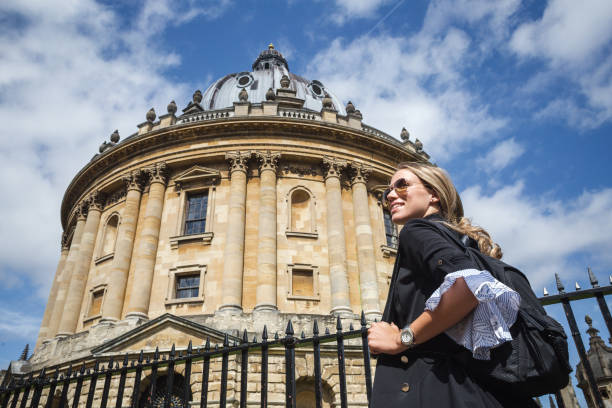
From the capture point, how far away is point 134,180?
2231 centimetres

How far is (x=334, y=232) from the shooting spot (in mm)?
19828

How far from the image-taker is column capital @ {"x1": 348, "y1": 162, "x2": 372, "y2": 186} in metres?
22.2

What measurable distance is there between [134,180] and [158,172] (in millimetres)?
1477

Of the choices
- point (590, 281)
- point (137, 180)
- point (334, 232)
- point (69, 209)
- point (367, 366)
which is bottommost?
point (367, 366)

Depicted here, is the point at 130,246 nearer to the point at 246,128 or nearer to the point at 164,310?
the point at 164,310

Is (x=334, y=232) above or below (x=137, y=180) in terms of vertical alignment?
below

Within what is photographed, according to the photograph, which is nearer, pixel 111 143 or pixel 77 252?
pixel 77 252

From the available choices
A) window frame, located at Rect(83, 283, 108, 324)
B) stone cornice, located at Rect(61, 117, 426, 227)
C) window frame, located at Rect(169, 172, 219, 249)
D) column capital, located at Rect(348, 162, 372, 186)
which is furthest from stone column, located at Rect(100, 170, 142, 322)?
column capital, located at Rect(348, 162, 372, 186)

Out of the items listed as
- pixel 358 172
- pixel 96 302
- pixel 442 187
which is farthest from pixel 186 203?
pixel 442 187

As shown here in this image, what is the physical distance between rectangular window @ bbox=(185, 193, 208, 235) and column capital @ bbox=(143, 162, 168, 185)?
1607 millimetres

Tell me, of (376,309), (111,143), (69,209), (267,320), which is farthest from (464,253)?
(69,209)

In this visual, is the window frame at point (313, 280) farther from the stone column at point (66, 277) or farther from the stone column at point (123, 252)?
the stone column at point (66, 277)

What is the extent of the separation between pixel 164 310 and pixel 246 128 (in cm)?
963

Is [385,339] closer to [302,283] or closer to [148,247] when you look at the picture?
[302,283]
